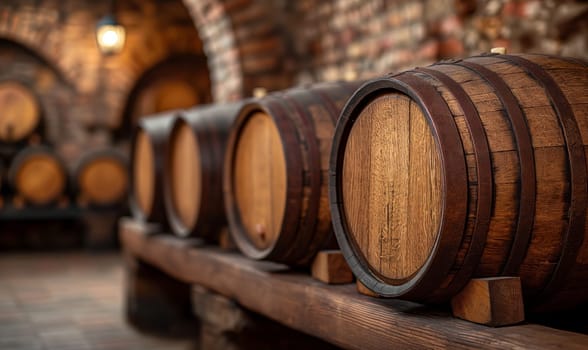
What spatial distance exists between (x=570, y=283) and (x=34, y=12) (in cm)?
871

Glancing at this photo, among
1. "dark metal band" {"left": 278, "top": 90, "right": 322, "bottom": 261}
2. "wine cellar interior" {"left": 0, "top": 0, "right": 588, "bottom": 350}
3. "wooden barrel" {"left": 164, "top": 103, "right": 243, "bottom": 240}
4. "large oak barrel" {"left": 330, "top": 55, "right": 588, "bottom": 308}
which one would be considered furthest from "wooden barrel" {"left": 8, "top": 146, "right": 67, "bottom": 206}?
"large oak barrel" {"left": 330, "top": 55, "right": 588, "bottom": 308}

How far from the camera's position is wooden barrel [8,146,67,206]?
348 inches

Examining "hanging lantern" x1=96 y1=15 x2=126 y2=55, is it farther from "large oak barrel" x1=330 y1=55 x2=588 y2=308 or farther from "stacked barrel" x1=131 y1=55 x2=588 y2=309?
"large oak barrel" x1=330 y1=55 x2=588 y2=308

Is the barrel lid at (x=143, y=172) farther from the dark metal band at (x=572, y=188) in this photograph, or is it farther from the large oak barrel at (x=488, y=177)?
the dark metal band at (x=572, y=188)

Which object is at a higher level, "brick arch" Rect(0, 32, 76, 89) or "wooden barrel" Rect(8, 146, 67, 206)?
"brick arch" Rect(0, 32, 76, 89)

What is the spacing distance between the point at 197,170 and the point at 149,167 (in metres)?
1.01

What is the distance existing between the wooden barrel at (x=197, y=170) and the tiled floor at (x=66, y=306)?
3.60 feet

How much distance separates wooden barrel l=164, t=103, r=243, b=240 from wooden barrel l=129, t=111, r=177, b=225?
0.75 ft

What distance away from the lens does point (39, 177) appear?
8.98 metres

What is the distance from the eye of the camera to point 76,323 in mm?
5020

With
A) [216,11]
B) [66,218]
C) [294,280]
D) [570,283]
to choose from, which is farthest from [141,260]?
[66,218]

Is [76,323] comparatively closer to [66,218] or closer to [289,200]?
[289,200]

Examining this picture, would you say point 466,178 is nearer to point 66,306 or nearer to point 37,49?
point 66,306

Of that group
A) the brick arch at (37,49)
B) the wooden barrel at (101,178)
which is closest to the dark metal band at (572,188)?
the wooden barrel at (101,178)
